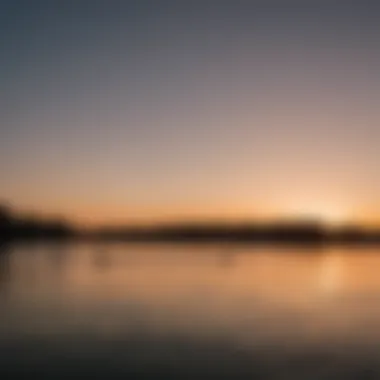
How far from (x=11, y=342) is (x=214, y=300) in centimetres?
1612

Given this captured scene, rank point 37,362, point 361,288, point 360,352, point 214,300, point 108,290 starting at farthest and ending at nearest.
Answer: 1. point 361,288
2. point 108,290
3. point 214,300
4. point 360,352
5. point 37,362

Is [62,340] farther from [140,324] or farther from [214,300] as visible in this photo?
[214,300]

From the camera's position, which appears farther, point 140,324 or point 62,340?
point 140,324

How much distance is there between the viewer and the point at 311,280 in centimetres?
5594

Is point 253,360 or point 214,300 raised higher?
point 214,300

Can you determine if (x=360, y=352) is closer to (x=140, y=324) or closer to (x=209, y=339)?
(x=209, y=339)

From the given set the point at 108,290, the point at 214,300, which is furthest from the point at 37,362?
the point at 108,290

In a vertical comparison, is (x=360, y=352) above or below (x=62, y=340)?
below

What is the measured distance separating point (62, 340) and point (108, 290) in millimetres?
19209

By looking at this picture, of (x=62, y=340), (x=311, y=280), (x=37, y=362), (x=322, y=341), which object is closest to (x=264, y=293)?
(x=311, y=280)

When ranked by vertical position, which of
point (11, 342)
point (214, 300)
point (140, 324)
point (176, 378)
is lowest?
point (176, 378)

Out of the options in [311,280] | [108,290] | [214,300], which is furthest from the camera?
[311,280]

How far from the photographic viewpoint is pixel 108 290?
139 feet

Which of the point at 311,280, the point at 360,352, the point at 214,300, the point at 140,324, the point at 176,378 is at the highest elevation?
the point at 311,280
